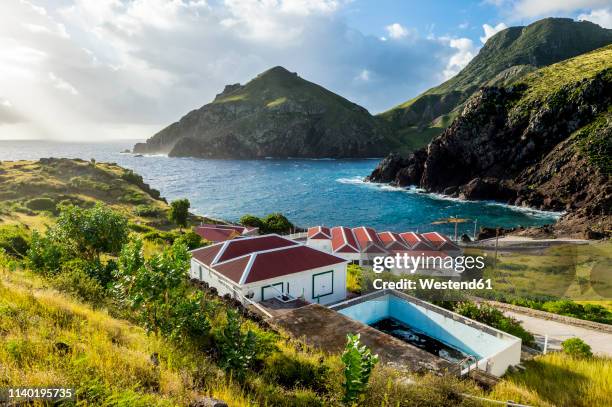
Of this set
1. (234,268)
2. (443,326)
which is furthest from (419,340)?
(234,268)

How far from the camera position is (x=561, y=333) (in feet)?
68.7

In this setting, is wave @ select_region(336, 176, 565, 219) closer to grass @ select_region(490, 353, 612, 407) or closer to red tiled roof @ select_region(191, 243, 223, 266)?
grass @ select_region(490, 353, 612, 407)

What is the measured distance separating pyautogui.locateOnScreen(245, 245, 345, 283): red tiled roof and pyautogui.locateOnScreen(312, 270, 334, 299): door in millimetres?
645

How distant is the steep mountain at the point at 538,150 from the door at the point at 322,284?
48.8 m

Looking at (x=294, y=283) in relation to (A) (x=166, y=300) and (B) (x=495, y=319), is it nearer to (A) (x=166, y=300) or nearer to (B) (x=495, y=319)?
(B) (x=495, y=319)

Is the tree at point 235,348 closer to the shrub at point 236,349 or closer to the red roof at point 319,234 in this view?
the shrub at point 236,349

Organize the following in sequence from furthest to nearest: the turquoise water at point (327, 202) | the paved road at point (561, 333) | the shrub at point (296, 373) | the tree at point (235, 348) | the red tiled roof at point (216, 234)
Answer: the turquoise water at point (327, 202), the red tiled roof at point (216, 234), the paved road at point (561, 333), the shrub at point (296, 373), the tree at point (235, 348)

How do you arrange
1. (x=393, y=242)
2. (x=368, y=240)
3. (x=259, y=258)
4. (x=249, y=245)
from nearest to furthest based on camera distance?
(x=259, y=258), (x=249, y=245), (x=368, y=240), (x=393, y=242)

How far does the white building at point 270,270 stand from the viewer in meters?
20.4

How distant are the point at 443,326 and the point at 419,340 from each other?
1.42 m

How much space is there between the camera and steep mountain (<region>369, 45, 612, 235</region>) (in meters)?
70.0

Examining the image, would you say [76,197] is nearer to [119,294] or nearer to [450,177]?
[119,294]

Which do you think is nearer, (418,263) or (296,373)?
(296,373)

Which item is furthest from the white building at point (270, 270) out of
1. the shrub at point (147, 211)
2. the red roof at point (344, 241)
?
the shrub at point (147, 211)
